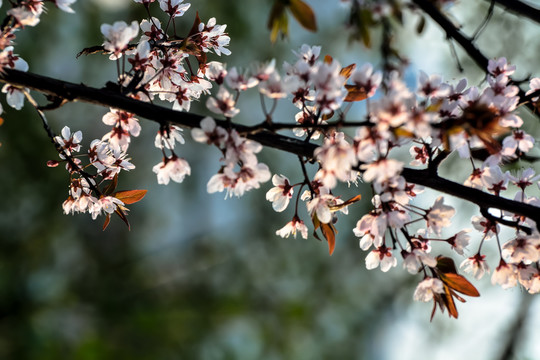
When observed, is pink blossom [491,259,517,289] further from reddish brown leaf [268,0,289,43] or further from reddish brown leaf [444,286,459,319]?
reddish brown leaf [268,0,289,43]

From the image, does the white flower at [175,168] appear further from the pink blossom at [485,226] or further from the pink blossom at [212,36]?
the pink blossom at [485,226]

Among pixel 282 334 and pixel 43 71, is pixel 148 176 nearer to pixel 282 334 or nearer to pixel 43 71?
pixel 43 71

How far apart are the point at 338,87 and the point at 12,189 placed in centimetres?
362

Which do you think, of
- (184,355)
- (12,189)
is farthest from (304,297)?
(12,189)

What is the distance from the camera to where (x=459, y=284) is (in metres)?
0.63

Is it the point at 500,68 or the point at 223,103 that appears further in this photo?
the point at 500,68

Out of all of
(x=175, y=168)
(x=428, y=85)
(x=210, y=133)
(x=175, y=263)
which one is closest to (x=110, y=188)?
(x=175, y=168)

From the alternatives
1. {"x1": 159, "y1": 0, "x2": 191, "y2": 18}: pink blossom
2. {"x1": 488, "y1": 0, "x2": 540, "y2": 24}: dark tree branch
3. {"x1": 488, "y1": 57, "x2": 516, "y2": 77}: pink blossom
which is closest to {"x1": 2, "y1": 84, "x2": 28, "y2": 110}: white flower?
{"x1": 159, "y1": 0, "x2": 191, "y2": 18}: pink blossom

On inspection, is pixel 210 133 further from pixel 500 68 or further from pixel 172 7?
pixel 500 68

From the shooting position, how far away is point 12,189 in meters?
3.38

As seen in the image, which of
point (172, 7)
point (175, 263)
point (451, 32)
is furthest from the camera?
point (175, 263)

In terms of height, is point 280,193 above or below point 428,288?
above

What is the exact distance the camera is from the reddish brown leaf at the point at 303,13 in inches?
19.1

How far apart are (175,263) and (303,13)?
3824mm
